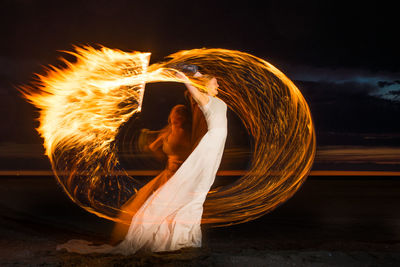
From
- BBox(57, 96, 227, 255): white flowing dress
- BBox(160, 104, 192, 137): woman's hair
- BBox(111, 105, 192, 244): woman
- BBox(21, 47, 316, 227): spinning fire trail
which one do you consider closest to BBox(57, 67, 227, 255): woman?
BBox(57, 96, 227, 255): white flowing dress

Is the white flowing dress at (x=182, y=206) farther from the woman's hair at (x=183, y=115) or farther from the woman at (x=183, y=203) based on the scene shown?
the woman's hair at (x=183, y=115)

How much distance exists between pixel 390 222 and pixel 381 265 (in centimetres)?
400

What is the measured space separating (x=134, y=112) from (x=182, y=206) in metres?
1.69

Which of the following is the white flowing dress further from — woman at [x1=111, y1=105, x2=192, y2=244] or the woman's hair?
the woman's hair

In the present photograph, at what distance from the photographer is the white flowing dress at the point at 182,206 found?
5402mm

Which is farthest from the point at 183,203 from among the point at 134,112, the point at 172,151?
Answer: the point at 134,112

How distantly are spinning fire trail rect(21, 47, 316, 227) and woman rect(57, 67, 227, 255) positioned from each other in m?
0.76

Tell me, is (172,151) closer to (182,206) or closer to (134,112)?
(182,206)

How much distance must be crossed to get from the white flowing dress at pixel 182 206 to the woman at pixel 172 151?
0.38 meters

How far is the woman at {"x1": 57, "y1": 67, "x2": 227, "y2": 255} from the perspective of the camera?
5.40 m

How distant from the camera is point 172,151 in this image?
5.89m

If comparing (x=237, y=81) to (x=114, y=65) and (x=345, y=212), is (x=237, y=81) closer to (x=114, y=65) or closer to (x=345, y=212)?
(x=114, y=65)

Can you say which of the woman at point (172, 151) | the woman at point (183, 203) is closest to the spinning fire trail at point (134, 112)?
the woman at point (172, 151)

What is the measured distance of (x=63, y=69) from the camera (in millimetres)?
6156
